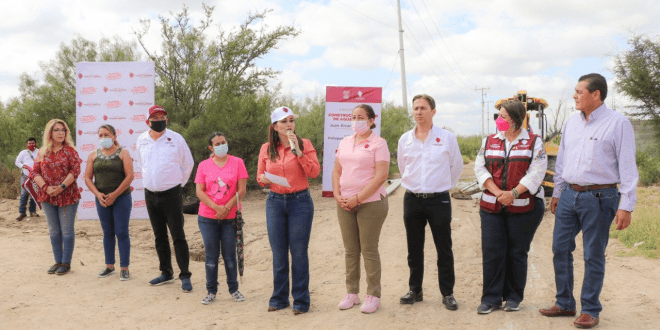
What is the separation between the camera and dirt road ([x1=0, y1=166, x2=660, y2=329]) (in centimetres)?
453

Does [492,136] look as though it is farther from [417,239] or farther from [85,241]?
[85,241]

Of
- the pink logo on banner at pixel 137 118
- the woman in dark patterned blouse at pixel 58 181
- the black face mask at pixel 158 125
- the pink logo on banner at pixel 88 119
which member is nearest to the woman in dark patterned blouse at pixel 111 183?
the woman in dark patterned blouse at pixel 58 181

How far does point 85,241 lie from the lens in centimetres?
893

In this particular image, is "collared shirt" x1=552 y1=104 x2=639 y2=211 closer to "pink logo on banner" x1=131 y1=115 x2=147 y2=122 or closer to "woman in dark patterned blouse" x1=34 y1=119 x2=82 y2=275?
"woman in dark patterned blouse" x1=34 y1=119 x2=82 y2=275

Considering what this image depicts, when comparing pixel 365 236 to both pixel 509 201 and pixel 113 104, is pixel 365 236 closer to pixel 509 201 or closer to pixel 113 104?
pixel 509 201

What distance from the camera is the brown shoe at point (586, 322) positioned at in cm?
407

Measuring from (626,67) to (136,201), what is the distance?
63.5 ft

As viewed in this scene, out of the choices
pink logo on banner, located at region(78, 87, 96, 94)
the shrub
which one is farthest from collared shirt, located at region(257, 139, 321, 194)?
the shrub

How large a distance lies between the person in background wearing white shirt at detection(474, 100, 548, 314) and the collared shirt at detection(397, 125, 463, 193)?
0.26 meters

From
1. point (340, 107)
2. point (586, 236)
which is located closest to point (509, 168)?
point (586, 236)

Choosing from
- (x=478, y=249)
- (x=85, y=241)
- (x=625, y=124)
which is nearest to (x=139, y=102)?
(x=85, y=241)

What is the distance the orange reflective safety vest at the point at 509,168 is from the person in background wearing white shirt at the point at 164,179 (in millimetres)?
3320

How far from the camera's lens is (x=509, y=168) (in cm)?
437

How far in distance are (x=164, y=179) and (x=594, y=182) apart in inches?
172
